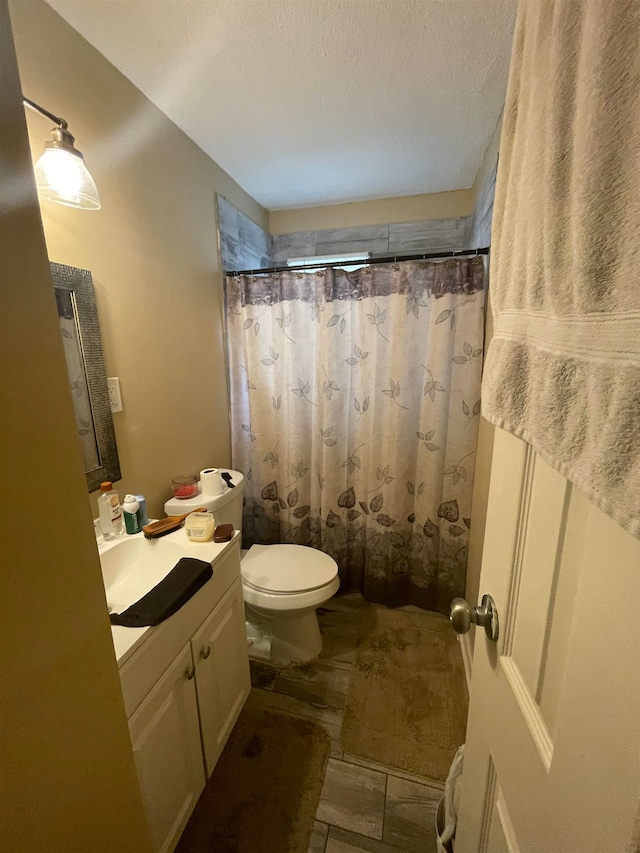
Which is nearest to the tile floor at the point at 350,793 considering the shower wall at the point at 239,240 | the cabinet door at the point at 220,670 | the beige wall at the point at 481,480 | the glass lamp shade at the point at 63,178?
the cabinet door at the point at 220,670

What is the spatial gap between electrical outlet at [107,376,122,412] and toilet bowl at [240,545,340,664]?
33.8 inches

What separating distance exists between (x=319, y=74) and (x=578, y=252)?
54.7 inches

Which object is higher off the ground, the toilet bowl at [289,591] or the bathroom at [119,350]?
the bathroom at [119,350]

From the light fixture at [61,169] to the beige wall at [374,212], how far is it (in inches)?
61.3

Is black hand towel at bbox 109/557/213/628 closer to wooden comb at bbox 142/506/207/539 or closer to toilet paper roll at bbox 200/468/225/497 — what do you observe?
wooden comb at bbox 142/506/207/539

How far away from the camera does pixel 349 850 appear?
3.21 ft

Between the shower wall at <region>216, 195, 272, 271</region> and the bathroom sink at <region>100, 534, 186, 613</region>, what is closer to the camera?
the bathroom sink at <region>100, 534, 186, 613</region>

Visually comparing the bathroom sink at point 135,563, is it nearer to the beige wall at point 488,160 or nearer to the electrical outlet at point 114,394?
the electrical outlet at point 114,394

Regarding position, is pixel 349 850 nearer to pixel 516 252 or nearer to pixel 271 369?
pixel 516 252

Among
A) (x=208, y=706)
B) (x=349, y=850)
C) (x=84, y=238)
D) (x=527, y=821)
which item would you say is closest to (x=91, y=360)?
(x=84, y=238)

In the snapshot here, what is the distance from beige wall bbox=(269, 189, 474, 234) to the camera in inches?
78.1

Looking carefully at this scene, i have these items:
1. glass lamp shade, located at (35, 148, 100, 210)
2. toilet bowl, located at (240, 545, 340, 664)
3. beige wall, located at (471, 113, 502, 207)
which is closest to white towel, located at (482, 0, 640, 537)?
glass lamp shade, located at (35, 148, 100, 210)

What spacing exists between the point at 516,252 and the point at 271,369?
1.52 m

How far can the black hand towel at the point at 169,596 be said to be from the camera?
809 mm
